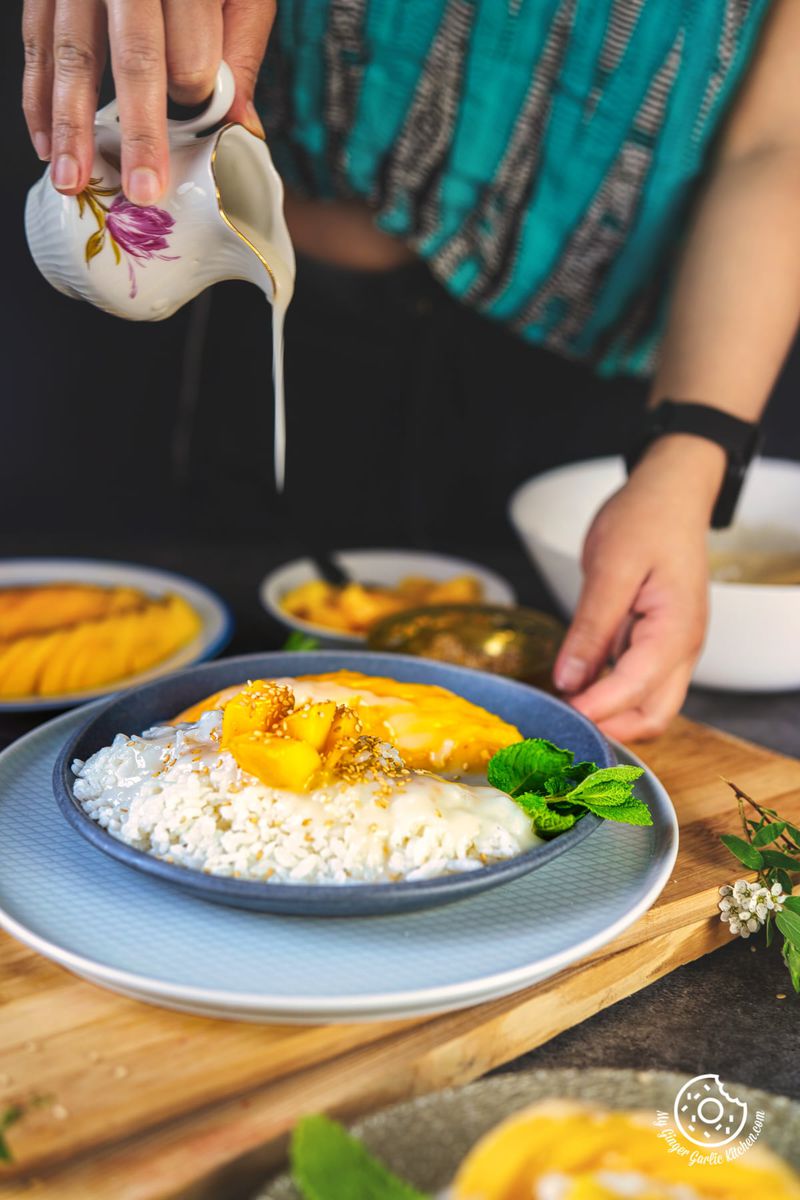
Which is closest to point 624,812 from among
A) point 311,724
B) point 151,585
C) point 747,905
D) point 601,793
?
point 601,793

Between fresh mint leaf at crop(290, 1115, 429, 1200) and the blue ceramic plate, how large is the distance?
0.16 metres

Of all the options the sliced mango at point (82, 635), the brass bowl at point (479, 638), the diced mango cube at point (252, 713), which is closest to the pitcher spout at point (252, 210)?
the diced mango cube at point (252, 713)

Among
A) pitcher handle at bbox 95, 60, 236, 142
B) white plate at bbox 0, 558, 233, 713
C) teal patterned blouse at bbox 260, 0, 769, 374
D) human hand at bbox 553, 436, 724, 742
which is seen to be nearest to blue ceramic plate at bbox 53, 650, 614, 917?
human hand at bbox 553, 436, 724, 742

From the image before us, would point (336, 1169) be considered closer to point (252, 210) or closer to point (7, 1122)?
point (7, 1122)

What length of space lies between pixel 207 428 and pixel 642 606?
4.62 ft

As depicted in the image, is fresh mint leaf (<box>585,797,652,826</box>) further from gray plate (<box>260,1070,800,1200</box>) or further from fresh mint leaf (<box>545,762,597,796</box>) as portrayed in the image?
gray plate (<box>260,1070,800,1200</box>)

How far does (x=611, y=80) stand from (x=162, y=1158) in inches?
59.8

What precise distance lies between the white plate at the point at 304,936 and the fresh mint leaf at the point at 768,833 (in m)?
0.09

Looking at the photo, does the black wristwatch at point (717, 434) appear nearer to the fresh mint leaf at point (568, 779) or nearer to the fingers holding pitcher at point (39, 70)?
the fresh mint leaf at point (568, 779)

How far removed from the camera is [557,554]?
147 centimetres

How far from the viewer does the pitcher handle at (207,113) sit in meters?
0.88

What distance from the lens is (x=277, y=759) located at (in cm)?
78

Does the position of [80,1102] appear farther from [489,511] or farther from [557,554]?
[489,511]

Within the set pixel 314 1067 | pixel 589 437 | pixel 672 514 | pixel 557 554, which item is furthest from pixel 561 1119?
pixel 589 437
